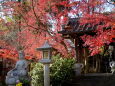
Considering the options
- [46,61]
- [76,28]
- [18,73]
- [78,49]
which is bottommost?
[18,73]

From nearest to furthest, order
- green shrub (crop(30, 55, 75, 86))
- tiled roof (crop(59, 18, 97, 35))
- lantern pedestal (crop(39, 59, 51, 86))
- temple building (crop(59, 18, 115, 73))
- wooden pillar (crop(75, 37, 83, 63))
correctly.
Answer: lantern pedestal (crop(39, 59, 51, 86)) < green shrub (crop(30, 55, 75, 86)) < tiled roof (crop(59, 18, 97, 35)) < temple building (crop(59, 18, 115, 73)) < wooden pillar (crop(75, 37, 83, 63))

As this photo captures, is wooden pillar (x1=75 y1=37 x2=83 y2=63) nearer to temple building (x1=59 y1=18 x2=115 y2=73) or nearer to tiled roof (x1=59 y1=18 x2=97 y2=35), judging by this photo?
temple building (x1=59 y1=18 x2=115 y2=73)

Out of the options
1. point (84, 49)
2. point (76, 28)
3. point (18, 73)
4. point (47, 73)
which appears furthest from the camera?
point (84, 49)

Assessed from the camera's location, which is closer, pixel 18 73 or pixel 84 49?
pixel 18 73

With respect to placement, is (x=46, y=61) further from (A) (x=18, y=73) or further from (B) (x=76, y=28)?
(B) (x=76, y=28)

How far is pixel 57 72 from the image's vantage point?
11.2 metres

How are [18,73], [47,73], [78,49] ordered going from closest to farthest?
[47,73] < [18,73] < [78,49]

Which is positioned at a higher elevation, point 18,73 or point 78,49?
point 78,49

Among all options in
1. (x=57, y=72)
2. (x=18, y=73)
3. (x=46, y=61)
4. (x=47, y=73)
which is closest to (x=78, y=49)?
(x=57, y=72)

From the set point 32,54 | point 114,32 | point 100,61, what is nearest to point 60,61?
point 114,32

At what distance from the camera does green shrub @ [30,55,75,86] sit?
36.5ft

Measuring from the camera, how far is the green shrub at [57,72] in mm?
11114

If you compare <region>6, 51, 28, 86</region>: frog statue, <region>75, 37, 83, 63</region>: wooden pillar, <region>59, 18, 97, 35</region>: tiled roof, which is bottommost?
<region>6, 51, 28, 86</region>: frog statue

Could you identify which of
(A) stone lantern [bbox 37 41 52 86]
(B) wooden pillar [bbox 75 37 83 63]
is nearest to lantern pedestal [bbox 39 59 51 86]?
(A) stone lantern [bbox 37 41 52 86]
